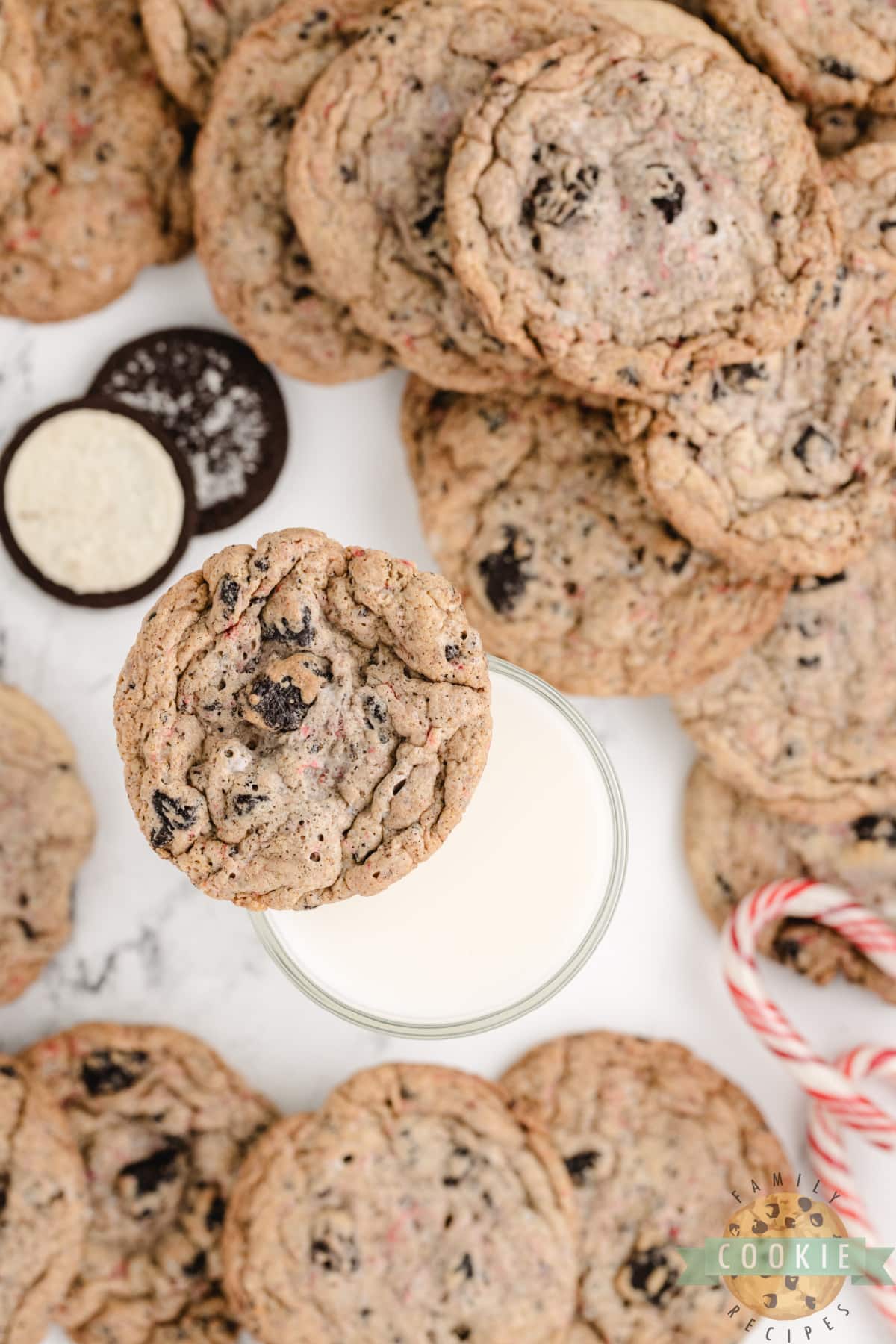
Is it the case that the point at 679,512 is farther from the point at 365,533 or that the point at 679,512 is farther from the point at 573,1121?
the point at 573,1121

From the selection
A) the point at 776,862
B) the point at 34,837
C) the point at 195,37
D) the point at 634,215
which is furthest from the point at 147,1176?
the point at 195,37

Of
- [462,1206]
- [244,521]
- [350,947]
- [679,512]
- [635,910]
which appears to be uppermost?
[679,512]

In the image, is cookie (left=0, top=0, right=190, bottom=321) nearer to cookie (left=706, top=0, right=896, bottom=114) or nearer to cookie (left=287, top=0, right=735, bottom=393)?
cookie (left=287, top=0, right=735, bottom=393)

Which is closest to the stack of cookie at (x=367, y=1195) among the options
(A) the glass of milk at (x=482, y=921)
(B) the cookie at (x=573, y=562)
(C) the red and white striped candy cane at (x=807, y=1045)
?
(C) the red and white striped candy cane at (x=807, y=1045)

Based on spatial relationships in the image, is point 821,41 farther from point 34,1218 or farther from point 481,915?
point 34,1218

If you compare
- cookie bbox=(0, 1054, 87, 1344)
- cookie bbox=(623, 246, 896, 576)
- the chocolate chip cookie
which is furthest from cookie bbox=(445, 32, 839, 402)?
cookie bbox=(0, 1054, 87, 1344)

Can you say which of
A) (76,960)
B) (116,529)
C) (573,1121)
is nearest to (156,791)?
(116,529)
